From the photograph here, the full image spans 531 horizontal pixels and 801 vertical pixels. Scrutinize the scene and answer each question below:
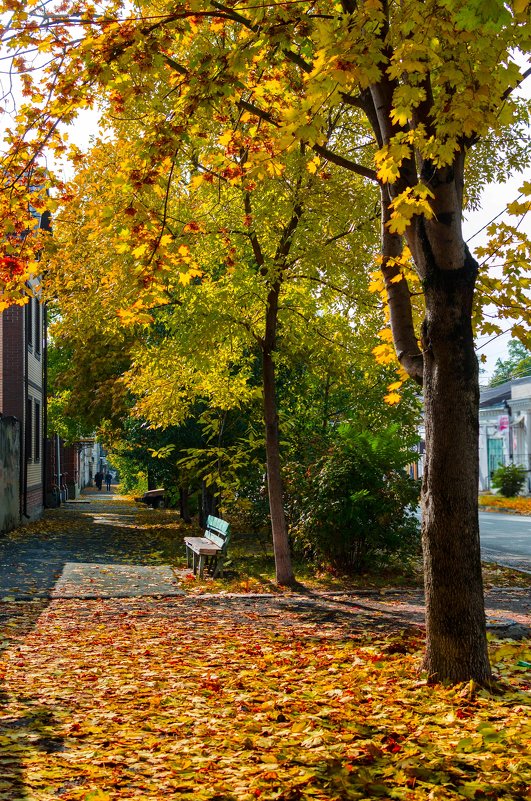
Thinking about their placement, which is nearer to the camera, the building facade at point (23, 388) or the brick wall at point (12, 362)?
the building facade at point (23, 388)

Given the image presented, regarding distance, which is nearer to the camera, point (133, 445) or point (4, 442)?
point (4, 442)

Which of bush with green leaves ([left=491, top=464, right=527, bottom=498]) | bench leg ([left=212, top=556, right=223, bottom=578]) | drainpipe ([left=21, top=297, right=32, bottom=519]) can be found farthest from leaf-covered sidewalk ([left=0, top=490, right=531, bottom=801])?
bush with green leaves ([left=491, top=464, right=527, bottom=498])

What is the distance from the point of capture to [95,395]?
2869 cm

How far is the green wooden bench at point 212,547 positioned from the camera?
1371 centimetres

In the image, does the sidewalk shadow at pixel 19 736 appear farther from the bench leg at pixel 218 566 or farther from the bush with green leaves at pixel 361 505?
the bush with green leaves at pixel 361 505

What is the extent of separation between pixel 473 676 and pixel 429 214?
3292 mm

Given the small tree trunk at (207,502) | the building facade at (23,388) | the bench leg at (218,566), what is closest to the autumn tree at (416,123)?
the bench leg at (218,566)

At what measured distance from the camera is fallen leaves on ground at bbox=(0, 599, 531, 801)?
15.3 ft

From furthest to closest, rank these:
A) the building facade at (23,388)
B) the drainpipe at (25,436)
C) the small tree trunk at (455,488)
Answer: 1. the building facade at (23,388)
2. the drainpipe at (25,436)
3. the small tree trunk at (455,488)

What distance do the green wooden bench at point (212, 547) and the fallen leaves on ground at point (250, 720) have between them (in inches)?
170

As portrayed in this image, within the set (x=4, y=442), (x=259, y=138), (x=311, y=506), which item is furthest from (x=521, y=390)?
(x=259, y=138)

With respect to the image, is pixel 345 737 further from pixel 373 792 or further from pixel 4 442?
pixel 4 442

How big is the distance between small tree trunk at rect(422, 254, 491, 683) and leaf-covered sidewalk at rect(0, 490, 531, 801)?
0.36 meters

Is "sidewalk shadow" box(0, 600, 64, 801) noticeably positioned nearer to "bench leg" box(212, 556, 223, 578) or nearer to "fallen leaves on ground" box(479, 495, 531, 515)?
"bench leg" box(212, 556, 223, 578)
